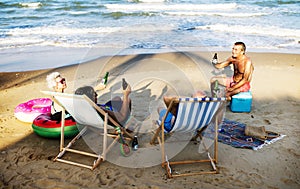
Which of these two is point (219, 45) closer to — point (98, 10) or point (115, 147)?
point (115, 147)

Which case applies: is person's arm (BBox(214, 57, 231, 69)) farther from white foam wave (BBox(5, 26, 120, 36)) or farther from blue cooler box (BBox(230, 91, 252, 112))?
white foam wave (BBox(5, 26, 120, 36))

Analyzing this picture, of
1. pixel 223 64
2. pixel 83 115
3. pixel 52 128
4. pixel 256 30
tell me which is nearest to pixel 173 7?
pixel 256 30

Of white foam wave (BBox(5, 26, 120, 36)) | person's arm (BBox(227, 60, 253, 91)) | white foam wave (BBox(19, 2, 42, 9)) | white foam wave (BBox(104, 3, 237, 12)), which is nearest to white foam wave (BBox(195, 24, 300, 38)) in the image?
white foam wave (BBox(5, 26, 120, 36))

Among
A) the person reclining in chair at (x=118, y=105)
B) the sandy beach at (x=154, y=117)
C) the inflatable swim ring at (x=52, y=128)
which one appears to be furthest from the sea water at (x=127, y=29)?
the person reclining in chair at (x=118, y=105)

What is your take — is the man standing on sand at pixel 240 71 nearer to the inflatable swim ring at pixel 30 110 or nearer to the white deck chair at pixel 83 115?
the white deck chair at pixel 83 115

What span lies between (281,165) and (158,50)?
6503mm

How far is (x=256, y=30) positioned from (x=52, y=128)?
11.1 metres

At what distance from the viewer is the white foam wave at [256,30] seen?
12.4 m

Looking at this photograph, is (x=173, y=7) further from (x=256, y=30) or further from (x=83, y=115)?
(x=83, y=115)

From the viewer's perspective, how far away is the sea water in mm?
9836

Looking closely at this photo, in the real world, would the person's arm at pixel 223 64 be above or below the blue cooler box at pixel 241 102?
above

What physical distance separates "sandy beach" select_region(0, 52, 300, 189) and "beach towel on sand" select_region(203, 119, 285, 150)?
0.33ft

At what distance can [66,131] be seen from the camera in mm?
4383

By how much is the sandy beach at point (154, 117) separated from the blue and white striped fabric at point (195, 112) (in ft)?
1.93
